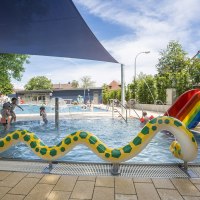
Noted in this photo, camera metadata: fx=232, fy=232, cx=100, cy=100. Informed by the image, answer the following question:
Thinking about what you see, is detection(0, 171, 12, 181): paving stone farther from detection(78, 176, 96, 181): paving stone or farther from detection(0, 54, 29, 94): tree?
detection(0, 54, 29, 94): tree

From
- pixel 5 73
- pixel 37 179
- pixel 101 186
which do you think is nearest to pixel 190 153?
pixel 101 186

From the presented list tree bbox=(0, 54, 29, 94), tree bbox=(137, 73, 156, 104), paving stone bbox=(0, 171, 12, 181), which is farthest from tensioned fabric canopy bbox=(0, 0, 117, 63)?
tree bbox=(137, 73, 156, 104)

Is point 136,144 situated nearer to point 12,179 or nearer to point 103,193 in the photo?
point 103,193

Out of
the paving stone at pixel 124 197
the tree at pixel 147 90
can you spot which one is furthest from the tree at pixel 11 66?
the paving stone at pixel 124 197

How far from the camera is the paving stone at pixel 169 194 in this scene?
317cm

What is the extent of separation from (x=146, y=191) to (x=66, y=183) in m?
1.25

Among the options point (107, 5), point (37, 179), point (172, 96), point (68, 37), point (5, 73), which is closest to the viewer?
point (37, 179)

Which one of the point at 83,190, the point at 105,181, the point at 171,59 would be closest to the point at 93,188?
the point at 83,190

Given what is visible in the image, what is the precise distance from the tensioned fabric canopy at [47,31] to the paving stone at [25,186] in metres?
4.20

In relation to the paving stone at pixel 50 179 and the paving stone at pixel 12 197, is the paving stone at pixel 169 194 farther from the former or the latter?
the paving stone at pixel 12 197

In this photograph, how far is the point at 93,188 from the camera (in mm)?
3488

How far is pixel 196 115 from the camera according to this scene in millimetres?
9008

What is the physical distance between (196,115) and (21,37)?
692 cm

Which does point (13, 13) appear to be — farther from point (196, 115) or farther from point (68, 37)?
point (196, 115)
